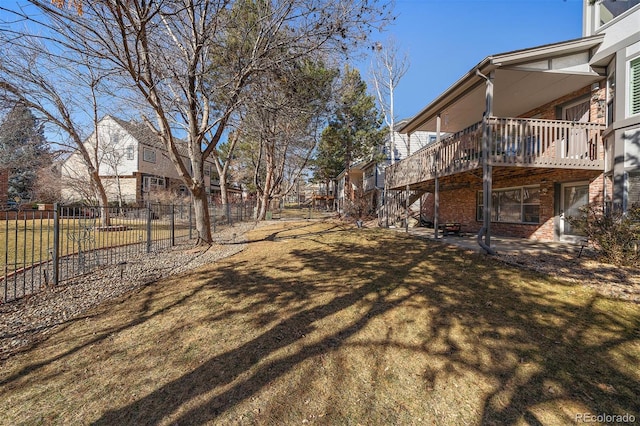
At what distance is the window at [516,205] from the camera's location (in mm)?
10062

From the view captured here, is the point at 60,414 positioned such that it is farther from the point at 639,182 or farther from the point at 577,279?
the point at 639,182

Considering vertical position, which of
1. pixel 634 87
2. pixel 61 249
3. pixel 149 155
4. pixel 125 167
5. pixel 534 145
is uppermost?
pixel 149 155

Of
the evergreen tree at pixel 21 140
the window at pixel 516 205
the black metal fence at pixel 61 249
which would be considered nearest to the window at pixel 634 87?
the window at pixel 516 205

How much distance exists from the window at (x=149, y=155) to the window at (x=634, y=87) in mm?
31211

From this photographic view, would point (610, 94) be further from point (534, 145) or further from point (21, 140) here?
point (21, 140)

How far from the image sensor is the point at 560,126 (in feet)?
26.0

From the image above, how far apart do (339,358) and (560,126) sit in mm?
9249

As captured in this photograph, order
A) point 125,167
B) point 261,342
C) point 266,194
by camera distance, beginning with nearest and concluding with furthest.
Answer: point 261,342 < point 266,194 < point 125,167

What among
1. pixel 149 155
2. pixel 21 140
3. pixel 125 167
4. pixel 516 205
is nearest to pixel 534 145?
pixel 516 205

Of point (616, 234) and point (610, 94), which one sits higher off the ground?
point (610, 94)

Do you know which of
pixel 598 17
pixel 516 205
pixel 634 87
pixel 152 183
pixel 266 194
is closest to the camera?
pixel 634 87

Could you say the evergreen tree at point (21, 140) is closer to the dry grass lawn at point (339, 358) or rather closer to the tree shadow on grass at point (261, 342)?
the dry grass lawn at point (339, 358)

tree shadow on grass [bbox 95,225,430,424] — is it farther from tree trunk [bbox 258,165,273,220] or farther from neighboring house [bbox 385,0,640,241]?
tree trunk [bbox 258,165,273,220]

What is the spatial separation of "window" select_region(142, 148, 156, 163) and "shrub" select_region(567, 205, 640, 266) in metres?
31.0
